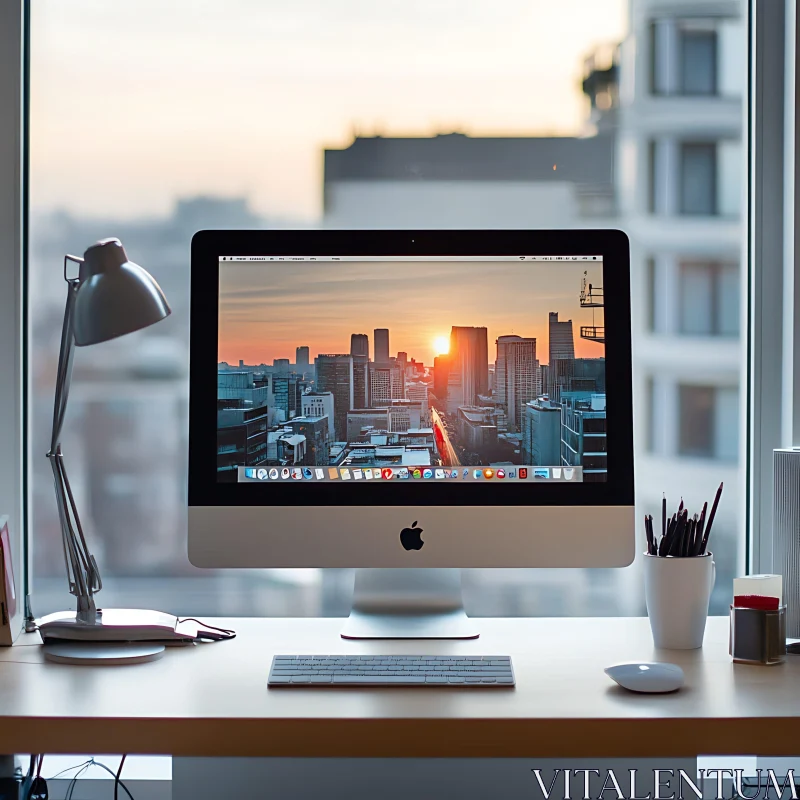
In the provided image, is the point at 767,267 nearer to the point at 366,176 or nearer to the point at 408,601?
the point at 366,176

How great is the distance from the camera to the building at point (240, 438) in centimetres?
128

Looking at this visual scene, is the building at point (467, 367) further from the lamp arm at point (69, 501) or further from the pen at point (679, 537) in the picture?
the lamp arm at point (69, 501)

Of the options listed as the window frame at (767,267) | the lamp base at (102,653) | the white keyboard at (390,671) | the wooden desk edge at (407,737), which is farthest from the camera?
the window frame at (767,267)

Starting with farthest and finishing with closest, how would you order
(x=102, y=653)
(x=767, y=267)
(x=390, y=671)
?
1. (x=767, y=267)
2. (x=102, y=653)
3. (x=390, y=671)

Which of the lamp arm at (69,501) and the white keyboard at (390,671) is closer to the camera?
the white keyboard at (390,671)

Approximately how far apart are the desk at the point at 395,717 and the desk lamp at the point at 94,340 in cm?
12

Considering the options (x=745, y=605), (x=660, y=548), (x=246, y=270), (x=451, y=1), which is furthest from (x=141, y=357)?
Result: (x=745, y=605)

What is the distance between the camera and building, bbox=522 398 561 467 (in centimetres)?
127

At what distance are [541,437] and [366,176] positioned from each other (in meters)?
0.65

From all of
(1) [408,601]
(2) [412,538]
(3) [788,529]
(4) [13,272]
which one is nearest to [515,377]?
(2) [412,538]

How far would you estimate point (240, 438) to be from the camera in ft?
4.21

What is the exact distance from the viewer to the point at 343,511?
126 cm

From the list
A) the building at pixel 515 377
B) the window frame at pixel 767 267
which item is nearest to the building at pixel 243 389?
the building at pixel 515 377

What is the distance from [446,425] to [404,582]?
0.28 m
